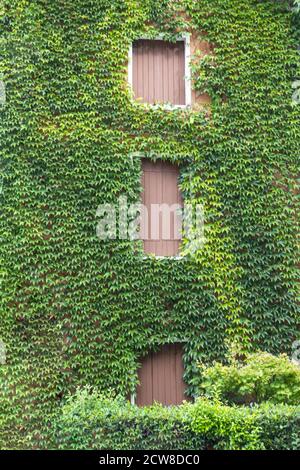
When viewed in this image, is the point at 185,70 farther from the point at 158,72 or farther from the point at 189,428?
the point at 189,428

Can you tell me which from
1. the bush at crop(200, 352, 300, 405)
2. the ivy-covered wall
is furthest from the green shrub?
the ivy-covered wall

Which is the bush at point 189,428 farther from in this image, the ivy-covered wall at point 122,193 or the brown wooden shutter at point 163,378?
the brown wooden shutter at point 163,378

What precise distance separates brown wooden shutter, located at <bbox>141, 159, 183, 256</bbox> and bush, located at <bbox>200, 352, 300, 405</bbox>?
2816 millimetres

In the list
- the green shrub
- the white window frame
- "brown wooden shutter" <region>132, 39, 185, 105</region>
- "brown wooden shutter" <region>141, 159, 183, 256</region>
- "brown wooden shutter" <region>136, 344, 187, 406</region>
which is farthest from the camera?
"brown wooden shutter" <region>132, 39, 185, 105</region>

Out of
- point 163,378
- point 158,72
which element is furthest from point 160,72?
point 163,378

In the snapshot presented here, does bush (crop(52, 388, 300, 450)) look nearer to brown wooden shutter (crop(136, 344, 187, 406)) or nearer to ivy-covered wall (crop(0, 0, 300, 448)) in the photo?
ivy-covered wall (crop(0, 0, 300, 448))

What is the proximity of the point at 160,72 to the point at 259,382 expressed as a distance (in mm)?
6710

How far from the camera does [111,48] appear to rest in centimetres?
1264

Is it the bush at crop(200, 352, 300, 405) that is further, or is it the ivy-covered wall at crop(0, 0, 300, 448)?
the ivy-covered wall at crop(0, 0, 300, 448)

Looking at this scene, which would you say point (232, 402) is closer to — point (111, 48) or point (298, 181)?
point (298, 181)

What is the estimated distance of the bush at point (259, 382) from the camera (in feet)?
33.4

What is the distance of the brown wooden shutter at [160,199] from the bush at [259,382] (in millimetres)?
2816

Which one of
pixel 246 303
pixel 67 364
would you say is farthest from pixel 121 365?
pixel 246 303

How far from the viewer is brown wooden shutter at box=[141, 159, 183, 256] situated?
40.0 ft
